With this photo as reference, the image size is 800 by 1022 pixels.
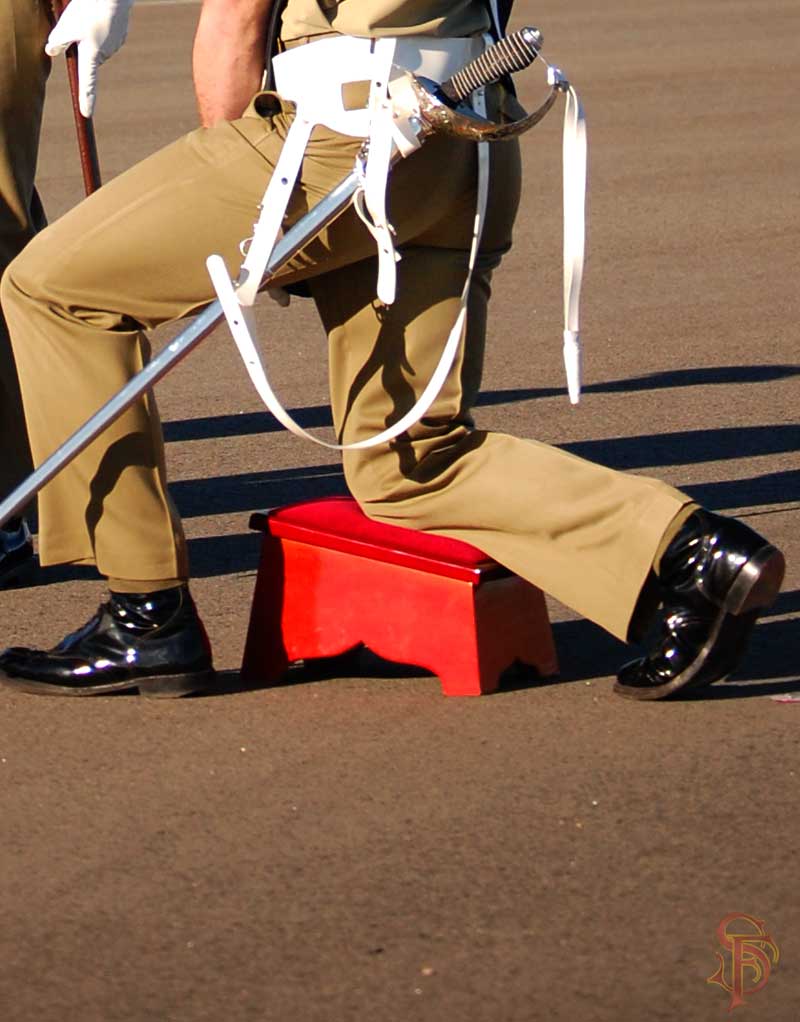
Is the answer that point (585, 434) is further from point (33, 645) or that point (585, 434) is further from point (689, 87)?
Answer: point (689, 87)

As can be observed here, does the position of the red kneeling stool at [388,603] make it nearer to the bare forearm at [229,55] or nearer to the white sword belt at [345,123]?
the white sword belt at [345,123]

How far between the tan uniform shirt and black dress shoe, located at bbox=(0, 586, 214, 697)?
115 centimetres

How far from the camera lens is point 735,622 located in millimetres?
3871

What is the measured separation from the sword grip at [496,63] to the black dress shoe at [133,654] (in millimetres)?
1169

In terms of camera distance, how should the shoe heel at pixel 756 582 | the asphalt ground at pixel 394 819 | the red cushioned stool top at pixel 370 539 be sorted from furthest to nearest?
the red cushioned stool top at pixel 370 539
the shoe heel at pixel 756 582
the asphalt ground at pixel 394 819

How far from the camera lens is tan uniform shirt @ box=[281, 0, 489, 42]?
3.66 metres

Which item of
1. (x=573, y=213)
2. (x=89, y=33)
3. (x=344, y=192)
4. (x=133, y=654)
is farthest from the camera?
(x=89, y=33)

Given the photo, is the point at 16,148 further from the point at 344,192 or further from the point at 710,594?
the point at 710,594

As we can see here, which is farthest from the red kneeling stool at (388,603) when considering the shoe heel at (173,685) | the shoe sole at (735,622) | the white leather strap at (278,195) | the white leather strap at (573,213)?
the white leather strap at (278,195)

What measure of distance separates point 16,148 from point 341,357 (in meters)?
1.35

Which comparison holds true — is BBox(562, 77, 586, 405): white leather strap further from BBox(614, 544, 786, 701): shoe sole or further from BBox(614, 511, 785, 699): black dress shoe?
BBox(614, 544, 786, 701): shoe sole

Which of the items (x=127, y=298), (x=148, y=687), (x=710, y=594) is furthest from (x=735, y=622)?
(x=127, y=298)

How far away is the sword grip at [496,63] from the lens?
356 centimetres

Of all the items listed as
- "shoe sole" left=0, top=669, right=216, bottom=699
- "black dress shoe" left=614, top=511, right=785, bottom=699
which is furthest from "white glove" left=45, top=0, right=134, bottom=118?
"black dress shoe" left=614, top=511, right=785, bottom=699
